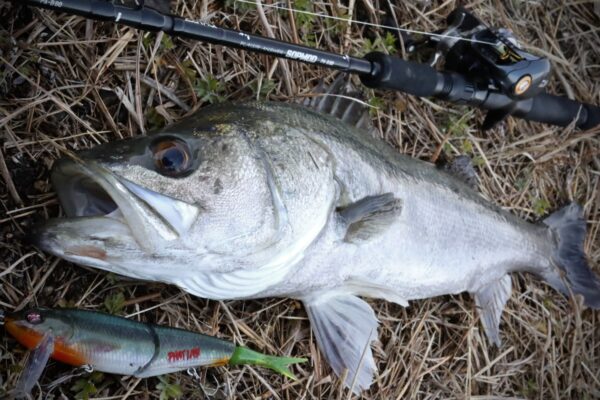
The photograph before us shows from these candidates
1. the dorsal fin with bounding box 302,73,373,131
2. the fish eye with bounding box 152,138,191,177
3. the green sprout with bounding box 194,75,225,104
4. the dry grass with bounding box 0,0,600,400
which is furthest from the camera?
the dorsal fin with bounding box 302,73,373,131

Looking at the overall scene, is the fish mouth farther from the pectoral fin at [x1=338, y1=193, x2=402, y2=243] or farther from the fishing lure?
the pectoral fin at [x1=338, y1=193, x2=402, y2=243]

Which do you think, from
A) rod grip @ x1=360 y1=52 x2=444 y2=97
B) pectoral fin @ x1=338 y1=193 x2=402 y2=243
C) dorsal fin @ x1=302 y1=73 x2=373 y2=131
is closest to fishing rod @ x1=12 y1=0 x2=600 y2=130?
rod grip @ x1=360 y1=52 x2=444 y2=97

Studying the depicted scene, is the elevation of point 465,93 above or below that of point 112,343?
above

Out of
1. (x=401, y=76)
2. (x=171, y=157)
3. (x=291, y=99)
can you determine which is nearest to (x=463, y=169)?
(x=401, y=76)

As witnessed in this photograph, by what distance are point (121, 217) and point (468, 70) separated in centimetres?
231

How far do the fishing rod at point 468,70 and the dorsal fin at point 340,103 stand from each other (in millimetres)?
113

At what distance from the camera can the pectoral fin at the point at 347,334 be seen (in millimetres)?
2777

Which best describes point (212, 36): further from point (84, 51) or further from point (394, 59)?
point (394, 59)

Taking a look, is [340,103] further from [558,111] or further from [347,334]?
[558,111]

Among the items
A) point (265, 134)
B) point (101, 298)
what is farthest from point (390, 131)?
point (101, 298)

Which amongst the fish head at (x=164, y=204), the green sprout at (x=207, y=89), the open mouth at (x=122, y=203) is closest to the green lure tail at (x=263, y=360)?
the fish head at (x=164, y=204)

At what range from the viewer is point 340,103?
2881 millimetres

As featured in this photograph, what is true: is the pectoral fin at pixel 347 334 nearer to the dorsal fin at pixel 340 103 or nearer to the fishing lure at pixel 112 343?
the fishing lure at pixel 112 343

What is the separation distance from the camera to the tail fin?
363 centimetres
